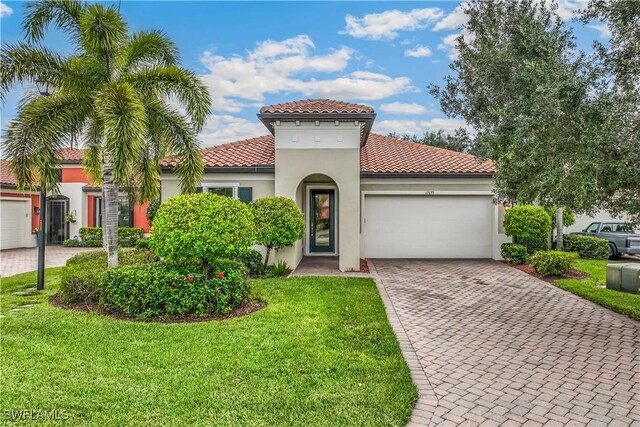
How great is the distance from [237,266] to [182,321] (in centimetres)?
203

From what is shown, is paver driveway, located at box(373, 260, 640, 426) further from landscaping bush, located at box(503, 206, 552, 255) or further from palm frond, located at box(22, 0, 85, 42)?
palm frond, located at box(22, 0, 85, 42)

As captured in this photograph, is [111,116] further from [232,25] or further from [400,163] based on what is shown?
[400,163]

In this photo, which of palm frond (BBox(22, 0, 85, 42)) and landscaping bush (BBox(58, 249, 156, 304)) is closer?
landscaping bush (BBox(58, 249, 156, 304))

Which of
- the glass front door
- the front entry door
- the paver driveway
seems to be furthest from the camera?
the glass front door

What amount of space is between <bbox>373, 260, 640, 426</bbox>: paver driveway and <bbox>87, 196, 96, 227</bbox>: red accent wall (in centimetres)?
2031

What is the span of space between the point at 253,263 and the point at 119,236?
12601 millimetres

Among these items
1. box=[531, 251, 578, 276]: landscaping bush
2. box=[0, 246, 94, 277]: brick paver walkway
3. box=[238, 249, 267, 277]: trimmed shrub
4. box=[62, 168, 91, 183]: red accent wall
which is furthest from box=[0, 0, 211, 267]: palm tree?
box=[62, 168, 91, 183]: red accent wall

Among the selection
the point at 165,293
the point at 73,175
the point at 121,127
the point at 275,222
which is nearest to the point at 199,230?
the point at 165,293

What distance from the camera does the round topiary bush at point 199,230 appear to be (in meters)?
7.83

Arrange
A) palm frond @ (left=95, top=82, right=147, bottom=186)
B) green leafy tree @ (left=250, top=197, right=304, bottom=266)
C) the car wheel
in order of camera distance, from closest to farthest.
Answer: palm frond @ (left=95, top=82, right=147, bottom=186)
green leafy tree @ (left=250, top=197, right=304, bottom=266)
the car wheel

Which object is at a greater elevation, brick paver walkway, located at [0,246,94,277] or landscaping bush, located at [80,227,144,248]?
landscaping bush, located at [80,227,144,248]

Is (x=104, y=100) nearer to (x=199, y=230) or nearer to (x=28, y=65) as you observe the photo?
(x=28, y=65)

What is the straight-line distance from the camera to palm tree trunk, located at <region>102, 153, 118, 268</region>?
9344 mm

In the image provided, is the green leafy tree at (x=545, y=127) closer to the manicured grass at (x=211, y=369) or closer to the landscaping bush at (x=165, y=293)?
the manicured grass at (x=211, y=369)
